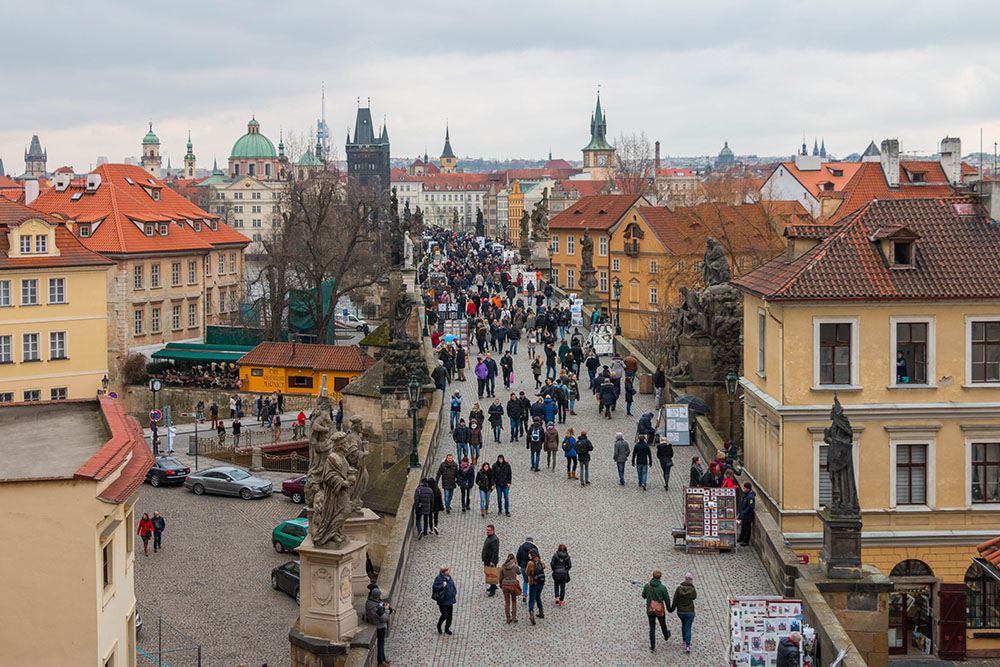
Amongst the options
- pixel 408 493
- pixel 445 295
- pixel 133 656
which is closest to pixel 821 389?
pixel 408 493

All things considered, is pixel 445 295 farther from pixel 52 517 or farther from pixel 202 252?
pixel 52 517

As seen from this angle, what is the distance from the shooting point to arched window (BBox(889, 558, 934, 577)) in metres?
26.5

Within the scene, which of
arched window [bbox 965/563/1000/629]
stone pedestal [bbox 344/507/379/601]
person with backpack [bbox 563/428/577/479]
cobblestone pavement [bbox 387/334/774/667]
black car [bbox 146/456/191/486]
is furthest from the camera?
black car [bbox 146/456/191/486]

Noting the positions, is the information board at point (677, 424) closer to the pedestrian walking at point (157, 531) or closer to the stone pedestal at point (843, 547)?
the stone pedestal at point (843, 547)

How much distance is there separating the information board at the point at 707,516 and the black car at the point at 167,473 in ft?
81.7

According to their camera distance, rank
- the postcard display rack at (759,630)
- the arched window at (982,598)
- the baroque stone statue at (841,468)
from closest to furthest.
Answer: the postcard display rack at (759,630) → the baroque stone statue at (841,468) → the arched window at (982,598)

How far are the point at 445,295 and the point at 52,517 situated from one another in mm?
34341

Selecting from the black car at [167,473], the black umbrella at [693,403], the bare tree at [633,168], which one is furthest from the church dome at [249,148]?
the black umbrella at [693,403]

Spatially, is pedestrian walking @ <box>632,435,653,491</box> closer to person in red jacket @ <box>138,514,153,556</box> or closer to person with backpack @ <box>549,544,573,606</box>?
person with backpack @ <box>549,544,573,606</box>

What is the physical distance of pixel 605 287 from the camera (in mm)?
80062

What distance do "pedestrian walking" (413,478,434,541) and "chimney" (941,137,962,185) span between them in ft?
184

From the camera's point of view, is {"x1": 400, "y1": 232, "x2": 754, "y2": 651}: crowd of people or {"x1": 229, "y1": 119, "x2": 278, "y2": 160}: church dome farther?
{"x1": 229, "y1": 119, "x2": 278, "y2": 160}: church dome

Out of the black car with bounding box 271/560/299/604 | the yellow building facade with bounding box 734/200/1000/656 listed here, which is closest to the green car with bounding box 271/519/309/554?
the black car with bounding box 271/560/299/604

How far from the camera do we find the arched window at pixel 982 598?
86.9ft
